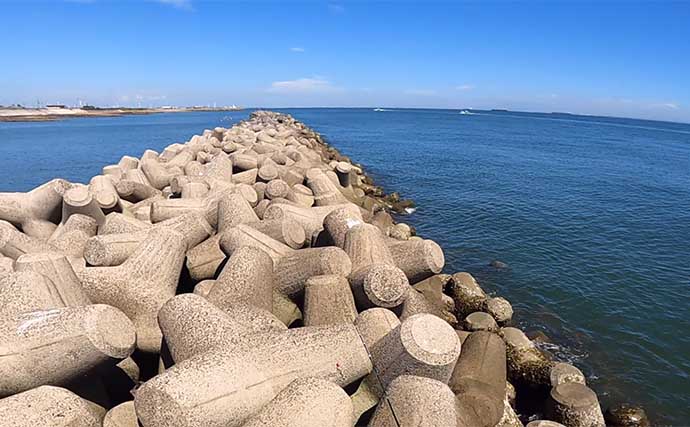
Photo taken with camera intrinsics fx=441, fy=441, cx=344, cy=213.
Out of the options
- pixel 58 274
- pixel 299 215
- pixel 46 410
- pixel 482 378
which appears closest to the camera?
pixel 46 410

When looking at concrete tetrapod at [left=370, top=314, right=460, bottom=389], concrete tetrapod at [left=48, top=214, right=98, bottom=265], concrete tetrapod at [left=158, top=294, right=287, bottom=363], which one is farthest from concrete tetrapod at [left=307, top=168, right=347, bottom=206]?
concrete tetrapod at [left=370, top=314, right=460, bottom=389]

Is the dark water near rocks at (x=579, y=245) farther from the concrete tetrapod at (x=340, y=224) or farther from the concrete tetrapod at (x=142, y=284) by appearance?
the concrete tetrapod at (x=142, y=284)

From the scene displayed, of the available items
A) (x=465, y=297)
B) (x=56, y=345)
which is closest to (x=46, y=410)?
(x=56, y=345)

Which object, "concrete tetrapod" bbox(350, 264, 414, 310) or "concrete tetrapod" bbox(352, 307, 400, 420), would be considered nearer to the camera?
"concrete tetrapod" bbox(352, 307, 400, 420)

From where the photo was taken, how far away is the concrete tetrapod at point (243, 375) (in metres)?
2.96

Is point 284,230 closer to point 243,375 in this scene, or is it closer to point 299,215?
point 299,215

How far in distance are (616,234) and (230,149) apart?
13491 millimetres

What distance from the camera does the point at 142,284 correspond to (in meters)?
5.17

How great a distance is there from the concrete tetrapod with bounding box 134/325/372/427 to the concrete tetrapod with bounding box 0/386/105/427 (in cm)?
58

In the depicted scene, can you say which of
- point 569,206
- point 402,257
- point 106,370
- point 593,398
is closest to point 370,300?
point 402,257

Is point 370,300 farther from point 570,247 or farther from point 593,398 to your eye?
point 570,247

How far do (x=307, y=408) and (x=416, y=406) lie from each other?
0.82 metres

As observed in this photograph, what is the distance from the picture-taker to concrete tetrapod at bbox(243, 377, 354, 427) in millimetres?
2934

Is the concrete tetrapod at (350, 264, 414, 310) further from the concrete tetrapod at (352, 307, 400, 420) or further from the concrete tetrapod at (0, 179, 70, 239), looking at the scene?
the concrete tetrapod at (0, 179, 70, 239)
